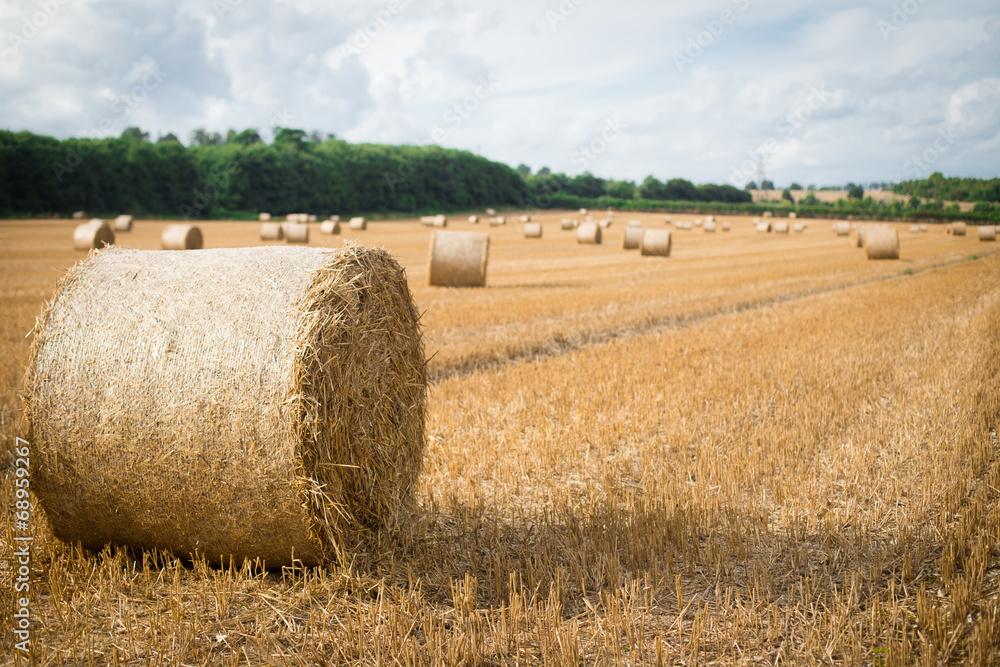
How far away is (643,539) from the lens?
4035 millimetres

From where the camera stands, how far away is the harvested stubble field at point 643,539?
312 cm

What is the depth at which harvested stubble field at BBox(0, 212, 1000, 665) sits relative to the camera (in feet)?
10.2

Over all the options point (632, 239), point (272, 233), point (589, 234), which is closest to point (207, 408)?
point (632, 239)

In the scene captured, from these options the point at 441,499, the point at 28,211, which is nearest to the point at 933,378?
the point at 441,499

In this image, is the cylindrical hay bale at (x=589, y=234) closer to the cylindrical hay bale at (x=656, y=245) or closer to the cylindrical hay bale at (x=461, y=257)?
the cylindrical hay bale at (x=656, y=245)

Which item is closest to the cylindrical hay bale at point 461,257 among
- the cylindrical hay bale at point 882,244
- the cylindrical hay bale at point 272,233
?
the cylindrical hay bale at point 882,244

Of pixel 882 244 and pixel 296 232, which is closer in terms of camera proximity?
pixel 882 244

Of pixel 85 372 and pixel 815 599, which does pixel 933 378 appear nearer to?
pixel 815 599

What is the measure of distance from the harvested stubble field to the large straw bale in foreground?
0.26m

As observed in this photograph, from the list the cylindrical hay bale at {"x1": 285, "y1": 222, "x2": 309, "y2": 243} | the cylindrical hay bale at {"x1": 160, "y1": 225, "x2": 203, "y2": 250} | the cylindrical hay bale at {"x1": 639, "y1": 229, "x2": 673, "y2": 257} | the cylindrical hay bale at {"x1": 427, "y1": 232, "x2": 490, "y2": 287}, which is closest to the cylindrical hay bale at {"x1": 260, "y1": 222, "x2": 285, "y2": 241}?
the cylindrical hay bale at {"x1": 285, "y1": 222, "x2": 309, "y2": 243}

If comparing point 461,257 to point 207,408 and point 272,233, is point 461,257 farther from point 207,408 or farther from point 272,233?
point 272,233

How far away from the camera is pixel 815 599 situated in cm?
347

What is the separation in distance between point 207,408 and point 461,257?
1280cm

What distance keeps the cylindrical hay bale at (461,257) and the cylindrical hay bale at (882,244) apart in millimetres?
15423
